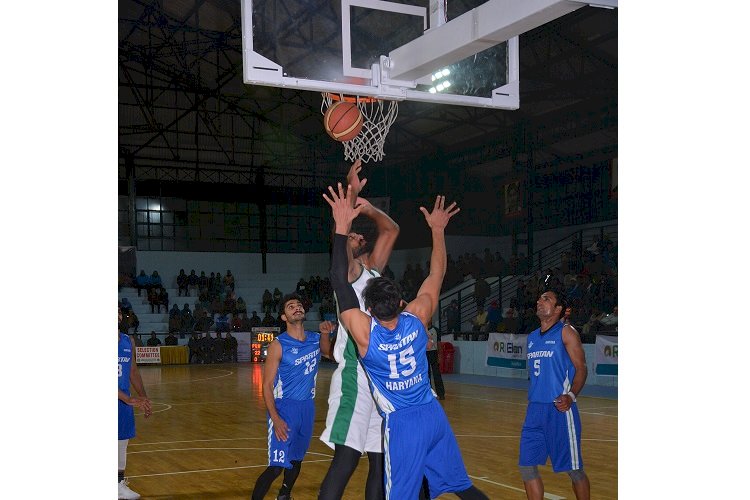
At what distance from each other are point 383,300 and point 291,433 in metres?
1.96

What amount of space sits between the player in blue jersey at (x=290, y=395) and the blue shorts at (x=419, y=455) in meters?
1.63

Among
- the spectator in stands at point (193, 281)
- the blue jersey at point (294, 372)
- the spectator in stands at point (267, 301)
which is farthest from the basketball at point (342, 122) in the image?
the spectator in stands at point (193, 281)

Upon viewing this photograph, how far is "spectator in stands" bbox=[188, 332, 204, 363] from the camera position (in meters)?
22.7

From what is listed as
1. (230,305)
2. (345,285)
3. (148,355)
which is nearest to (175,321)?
(148,355)

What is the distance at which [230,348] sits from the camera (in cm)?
2311

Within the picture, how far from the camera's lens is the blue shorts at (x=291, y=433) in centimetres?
525

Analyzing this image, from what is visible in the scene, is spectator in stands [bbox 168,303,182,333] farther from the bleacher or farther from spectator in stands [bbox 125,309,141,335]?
spectator in stands [bbox 125,309,141,335]

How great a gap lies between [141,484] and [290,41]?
396cm

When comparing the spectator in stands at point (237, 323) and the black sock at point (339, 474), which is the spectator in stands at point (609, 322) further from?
the spectator in stands at point (237, 323)

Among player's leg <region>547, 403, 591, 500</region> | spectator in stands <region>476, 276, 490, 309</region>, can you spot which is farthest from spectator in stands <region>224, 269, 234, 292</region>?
player's leg <region>547, 403, 591, 500</region>
